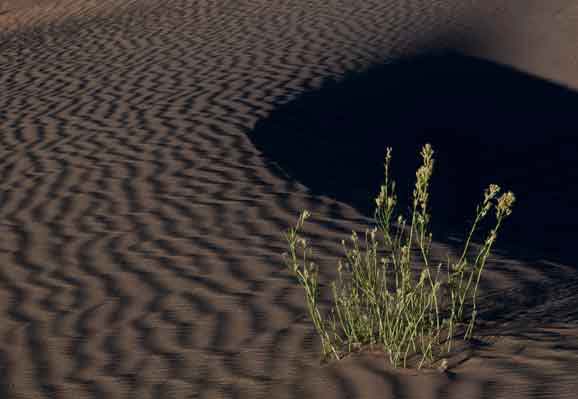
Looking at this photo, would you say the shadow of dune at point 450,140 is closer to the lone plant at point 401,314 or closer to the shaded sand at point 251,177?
the shaded sand at point 251,177

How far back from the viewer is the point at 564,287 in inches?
211

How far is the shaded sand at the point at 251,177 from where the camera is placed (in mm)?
4488

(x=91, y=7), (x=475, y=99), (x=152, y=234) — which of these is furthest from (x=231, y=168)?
(x=91, y=7)

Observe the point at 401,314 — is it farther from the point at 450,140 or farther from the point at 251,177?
the point at 450,140

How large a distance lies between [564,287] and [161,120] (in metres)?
5.09

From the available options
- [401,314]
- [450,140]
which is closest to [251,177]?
[450,140]

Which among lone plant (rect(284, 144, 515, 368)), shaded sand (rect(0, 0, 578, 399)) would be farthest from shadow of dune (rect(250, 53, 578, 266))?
lone plant (rect(284, 144, 515, 368))

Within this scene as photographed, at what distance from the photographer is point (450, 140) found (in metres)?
10.0

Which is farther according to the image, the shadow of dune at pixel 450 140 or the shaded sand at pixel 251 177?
the shadow of dune at pixel 450 140

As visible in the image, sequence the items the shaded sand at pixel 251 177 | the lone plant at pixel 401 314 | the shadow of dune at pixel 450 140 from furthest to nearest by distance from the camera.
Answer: the shadow of dune at pixel 450 140 → the shaded sand at pixel 251 177 → the lone plant at pixel 401 314

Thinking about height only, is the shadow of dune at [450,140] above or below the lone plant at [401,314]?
below

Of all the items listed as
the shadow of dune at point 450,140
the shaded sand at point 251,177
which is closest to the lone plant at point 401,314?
the shaded sand at point 251,177

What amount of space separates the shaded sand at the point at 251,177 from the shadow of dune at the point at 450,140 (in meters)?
0.03

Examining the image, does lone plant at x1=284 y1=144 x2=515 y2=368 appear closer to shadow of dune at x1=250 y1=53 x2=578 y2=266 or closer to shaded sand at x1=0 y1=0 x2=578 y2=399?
shaded sand at x1=0 y1=0 x2=578 y2=399
